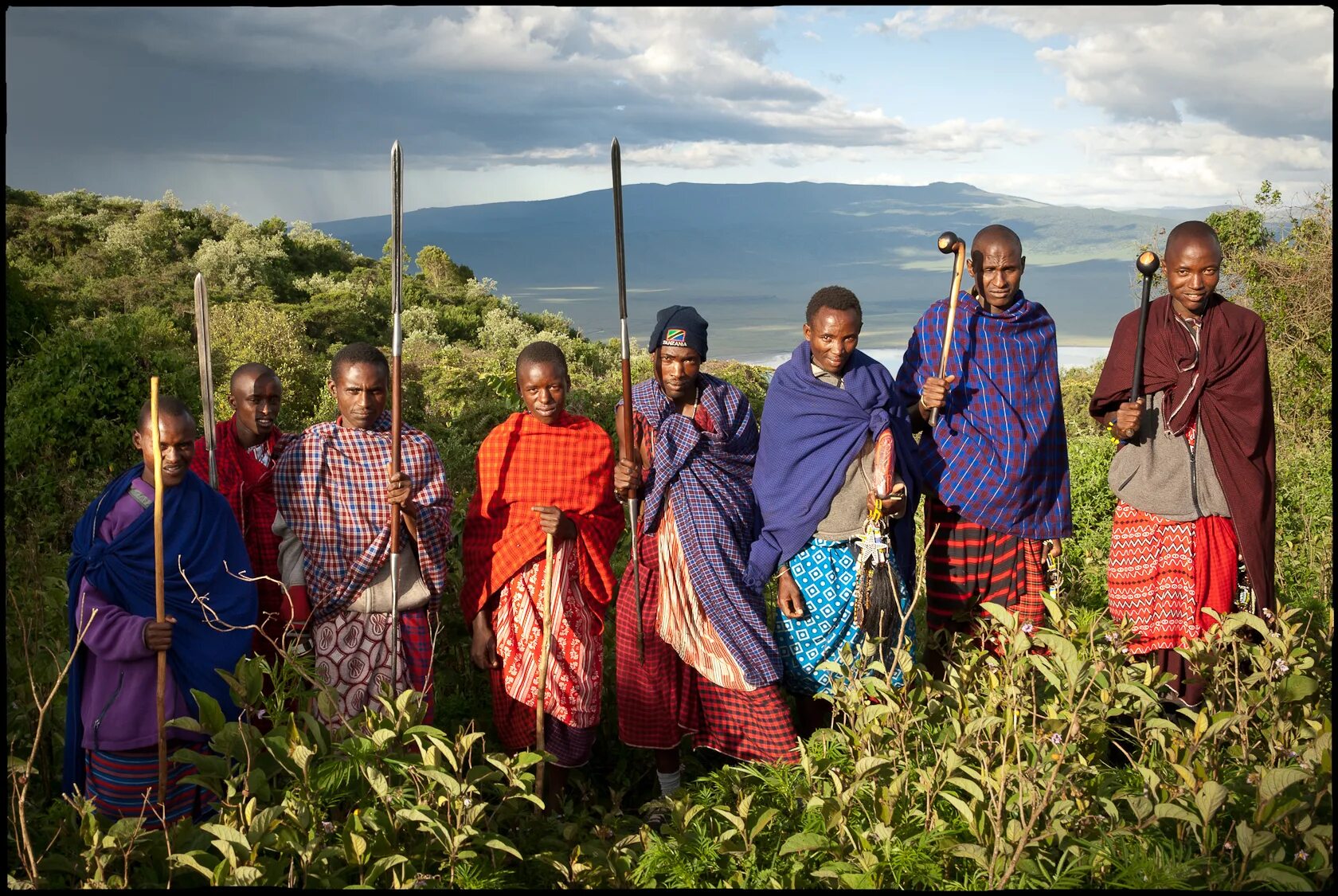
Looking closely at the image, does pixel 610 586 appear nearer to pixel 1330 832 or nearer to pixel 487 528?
pixel 487 528

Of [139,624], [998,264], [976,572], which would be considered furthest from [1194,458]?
[139,624]

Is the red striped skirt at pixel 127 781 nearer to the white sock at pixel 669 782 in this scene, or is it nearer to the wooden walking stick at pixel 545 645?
the wooden walking stick at pixel 545 645

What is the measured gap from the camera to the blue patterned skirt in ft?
15.0

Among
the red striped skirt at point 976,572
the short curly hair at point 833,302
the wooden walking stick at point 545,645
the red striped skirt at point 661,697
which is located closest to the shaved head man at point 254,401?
the wooden walking stick at point 545,645

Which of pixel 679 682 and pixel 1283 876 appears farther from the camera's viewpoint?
pixel 679 682

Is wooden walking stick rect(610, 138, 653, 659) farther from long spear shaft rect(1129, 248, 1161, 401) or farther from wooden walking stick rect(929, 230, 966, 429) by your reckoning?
long spear shaft rect(1129, 248, 1161, 401)

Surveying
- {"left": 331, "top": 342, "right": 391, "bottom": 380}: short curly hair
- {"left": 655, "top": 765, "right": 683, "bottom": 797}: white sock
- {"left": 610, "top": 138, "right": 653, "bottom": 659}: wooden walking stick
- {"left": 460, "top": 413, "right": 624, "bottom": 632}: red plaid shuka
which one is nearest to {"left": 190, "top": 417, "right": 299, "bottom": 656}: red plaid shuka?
{"left": 331, "top": 342, "right": 391, "bottom": 380}: short curly hair

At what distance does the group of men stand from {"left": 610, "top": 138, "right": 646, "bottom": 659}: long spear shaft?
6cm

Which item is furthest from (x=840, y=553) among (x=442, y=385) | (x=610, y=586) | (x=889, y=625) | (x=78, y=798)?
(x=442, y=385)

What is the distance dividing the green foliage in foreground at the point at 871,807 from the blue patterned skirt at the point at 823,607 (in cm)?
65

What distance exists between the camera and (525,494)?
4547mm

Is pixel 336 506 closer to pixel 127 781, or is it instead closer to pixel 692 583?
pixel 127 781

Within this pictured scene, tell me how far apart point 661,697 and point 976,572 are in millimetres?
1557

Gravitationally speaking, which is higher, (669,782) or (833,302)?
(833,302)
